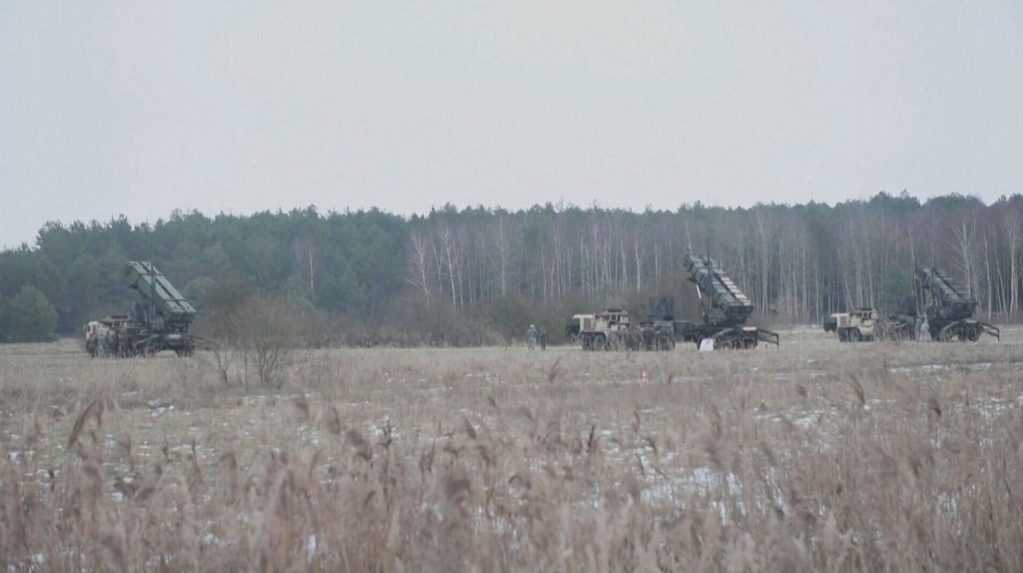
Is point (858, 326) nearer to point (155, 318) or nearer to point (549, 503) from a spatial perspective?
point (155, 318)

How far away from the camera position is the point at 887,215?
314ft

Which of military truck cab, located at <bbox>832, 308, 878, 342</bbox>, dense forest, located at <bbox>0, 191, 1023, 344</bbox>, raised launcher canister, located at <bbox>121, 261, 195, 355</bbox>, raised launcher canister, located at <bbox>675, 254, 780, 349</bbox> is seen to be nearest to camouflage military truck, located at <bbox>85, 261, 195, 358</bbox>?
raised launcher canister, located at <bbox>121, 261, 195, 355</bbox>

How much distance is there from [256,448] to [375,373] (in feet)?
54.6

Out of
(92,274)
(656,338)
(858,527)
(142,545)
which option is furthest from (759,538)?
Answer: (92,274)

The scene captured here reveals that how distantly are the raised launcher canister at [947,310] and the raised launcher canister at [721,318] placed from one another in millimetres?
8445

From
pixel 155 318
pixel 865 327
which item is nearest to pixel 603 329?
pixel 865 327

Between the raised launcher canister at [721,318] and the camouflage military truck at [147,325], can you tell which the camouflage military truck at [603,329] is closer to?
the raised launcher canister at [721,318]

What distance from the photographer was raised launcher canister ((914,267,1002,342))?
43.3 metres

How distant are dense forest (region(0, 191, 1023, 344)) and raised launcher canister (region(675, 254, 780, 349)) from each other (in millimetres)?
18172

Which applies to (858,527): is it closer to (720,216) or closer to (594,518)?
(594,518)

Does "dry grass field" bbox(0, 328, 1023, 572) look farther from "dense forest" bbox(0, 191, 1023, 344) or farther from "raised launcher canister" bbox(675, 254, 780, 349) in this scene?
"dense forest" bbox(0, 191, 1023, 344)

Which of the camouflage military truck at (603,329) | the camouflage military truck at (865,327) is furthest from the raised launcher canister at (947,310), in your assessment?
the camouflage military truck at (603,329)

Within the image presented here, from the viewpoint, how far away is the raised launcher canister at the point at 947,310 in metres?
43.3

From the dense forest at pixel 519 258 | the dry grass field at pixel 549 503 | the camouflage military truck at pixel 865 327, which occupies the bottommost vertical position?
the dry grass field at pixel 549 503
